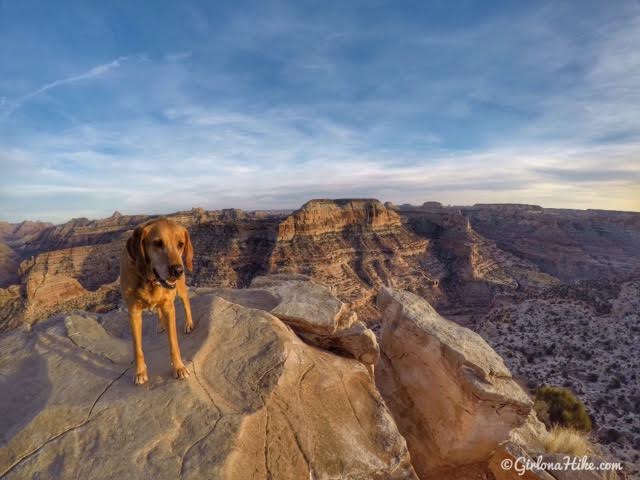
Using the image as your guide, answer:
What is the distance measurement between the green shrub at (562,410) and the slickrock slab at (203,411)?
13878 millimetres

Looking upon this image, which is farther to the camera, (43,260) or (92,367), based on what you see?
(43,260)

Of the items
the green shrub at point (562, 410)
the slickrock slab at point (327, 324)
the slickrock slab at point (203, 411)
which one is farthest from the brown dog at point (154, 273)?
the green shrub at point (562, 410)

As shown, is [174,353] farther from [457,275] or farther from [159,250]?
[457,275]

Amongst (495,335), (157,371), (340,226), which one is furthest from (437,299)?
(157,371)

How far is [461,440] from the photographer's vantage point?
20.5 ft

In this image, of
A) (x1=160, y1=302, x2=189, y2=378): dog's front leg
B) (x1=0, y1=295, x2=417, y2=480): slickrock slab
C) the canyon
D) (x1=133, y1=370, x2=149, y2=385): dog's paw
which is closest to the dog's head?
(x1=160, y1=302, x2=189, y2=378): dog's front leg

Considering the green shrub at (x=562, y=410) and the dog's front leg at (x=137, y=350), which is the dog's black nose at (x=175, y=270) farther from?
the green shrub at (x=562, y=410)

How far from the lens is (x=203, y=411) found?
407 cm

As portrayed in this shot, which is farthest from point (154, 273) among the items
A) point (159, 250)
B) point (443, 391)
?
point (443, 391)

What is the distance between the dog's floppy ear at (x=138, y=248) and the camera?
4153 millimetres

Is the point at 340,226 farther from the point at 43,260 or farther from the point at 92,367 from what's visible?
the point at 92,367

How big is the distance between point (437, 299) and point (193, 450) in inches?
2090

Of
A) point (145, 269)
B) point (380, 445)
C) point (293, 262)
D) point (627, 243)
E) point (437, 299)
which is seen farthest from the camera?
point (627, 243)

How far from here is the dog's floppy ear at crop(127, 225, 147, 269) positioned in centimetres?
415
